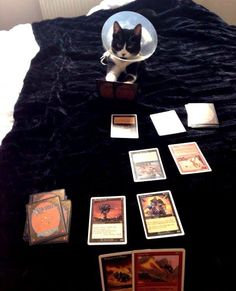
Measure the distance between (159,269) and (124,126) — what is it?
626 mm

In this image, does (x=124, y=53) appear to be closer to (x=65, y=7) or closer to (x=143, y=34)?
(x=143, y=34)

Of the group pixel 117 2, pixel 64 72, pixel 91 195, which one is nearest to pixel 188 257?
pixel 91 195

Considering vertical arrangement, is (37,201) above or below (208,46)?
below

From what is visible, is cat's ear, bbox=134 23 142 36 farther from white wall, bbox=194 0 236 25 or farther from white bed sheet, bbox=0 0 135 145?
white wall, bbox=194 0 236 25

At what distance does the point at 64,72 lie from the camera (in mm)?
1674

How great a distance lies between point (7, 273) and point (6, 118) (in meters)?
0.73

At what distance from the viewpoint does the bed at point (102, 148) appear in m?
0.88

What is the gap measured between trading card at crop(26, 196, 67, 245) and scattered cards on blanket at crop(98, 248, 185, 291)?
0.17m

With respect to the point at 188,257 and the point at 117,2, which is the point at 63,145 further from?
the point at 117,2

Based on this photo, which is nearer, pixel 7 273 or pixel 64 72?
pixel 7 273

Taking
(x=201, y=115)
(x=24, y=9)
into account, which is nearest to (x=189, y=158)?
(x=201, y=115)

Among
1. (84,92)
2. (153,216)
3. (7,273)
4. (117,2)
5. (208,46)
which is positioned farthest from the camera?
(117,2)

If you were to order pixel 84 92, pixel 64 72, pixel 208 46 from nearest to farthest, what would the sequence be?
pixel 84 92 < pixel 64 72 < pixel 208 46

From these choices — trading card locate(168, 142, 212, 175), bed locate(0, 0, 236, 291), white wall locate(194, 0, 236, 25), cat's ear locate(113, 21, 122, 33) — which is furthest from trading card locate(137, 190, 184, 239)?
white wall locate(194, 0, 236, 25)
